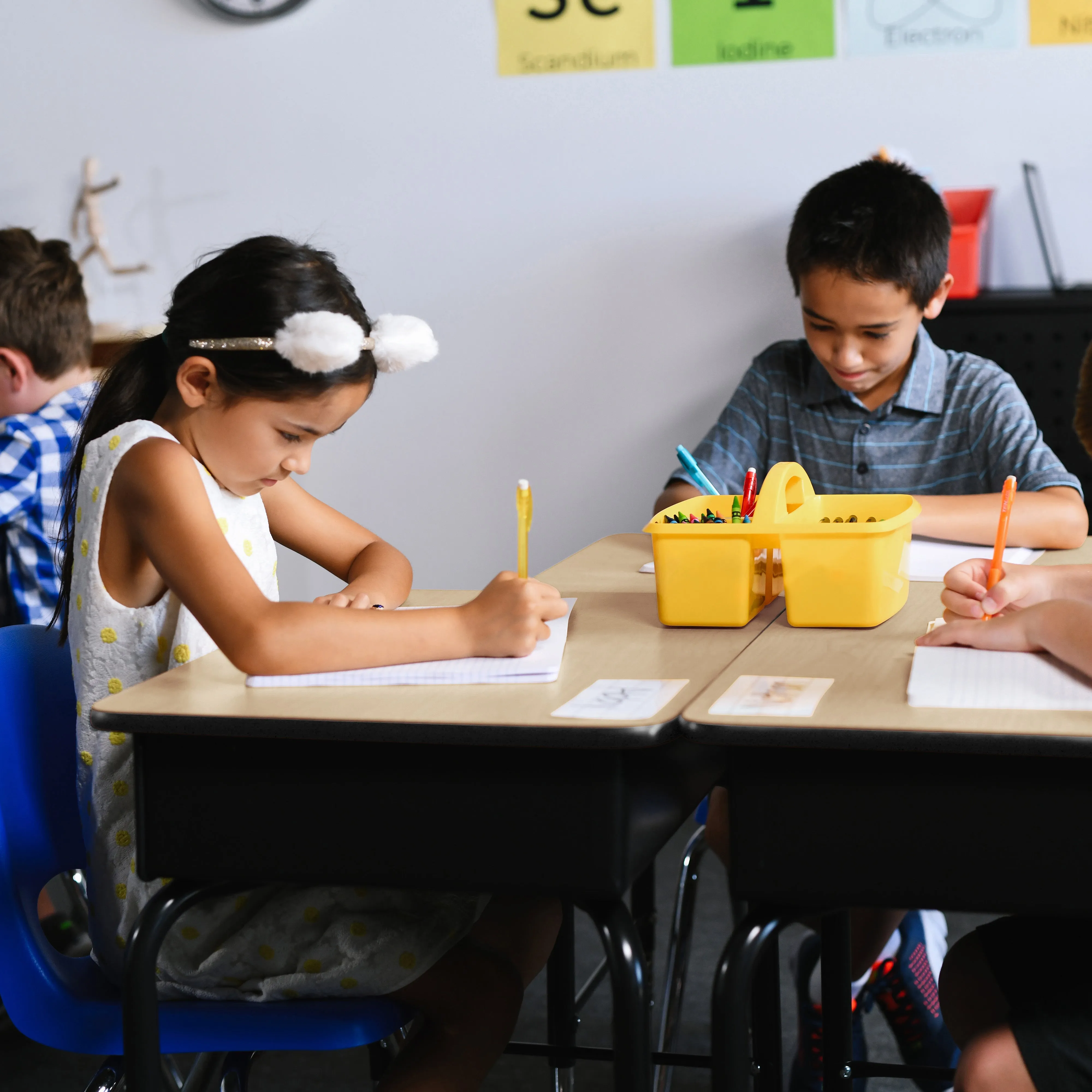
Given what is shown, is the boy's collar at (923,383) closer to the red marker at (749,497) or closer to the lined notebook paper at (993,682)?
the red marker at (749,497)

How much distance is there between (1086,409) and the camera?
3.92 ft

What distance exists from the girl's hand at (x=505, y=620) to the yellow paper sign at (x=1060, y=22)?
1.74m

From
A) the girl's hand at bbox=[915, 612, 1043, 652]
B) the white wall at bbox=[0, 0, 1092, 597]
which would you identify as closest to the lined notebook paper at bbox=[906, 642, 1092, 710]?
the girl's hand at bbox=[915, 612, 1043, 652]

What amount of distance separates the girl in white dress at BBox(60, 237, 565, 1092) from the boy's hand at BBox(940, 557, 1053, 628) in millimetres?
382

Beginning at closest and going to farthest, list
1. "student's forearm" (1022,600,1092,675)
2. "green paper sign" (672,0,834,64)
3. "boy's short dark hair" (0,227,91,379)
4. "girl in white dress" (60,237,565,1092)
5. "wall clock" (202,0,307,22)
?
"student's forearm" (1022,600,1092,675), "girl in white dress" (60,237,565,1092), "boy's short dark hair" (0,227,91,379), "green paper sign" (672,0,834,64), "wall clock" (202,0,307,22)

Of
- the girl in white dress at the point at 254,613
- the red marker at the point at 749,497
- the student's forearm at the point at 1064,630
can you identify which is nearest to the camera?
Answer: the student's forearm at the point at 1064,630

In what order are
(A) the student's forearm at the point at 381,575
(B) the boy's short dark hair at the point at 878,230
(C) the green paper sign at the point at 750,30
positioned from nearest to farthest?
(A) the student's forearm at the point at 381,575, (B) the boy's short dark hair at the point at 878,230, (C) the green paper sign at the point at 750,30

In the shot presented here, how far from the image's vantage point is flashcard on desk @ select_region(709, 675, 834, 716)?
0.91 m

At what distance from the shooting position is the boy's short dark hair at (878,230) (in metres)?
1.87

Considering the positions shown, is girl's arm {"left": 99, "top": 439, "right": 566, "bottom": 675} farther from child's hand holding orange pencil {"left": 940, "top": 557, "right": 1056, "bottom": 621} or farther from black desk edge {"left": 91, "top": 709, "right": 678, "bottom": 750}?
child's hand holding orange pencil {"left": 940, "top": 557, "right": 1056, "bottom": 621}

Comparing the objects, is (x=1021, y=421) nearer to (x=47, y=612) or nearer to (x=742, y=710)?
(x=742, y=710)

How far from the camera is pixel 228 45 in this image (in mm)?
2688

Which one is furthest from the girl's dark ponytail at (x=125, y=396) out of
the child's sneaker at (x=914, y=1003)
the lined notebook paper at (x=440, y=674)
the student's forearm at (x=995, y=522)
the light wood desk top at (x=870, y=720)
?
the child's sneaker at (x=914, y=1003)

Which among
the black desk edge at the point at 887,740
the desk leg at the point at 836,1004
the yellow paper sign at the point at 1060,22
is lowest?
the desk leg at the point at 836,1004
